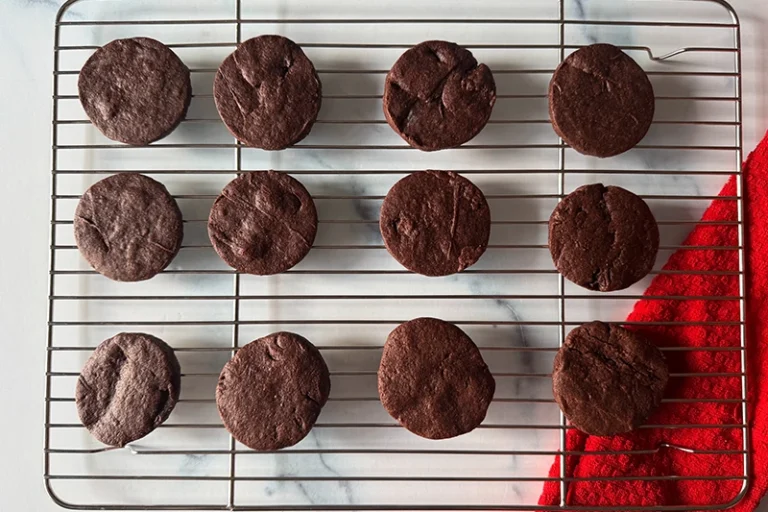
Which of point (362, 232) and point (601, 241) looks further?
point (362, 232)

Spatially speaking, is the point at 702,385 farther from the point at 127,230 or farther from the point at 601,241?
the point at 127,230

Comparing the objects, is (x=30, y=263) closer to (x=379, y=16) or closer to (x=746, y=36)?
(x=379, y=16)

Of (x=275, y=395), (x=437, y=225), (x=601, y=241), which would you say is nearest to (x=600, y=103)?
(x=601, y=241)

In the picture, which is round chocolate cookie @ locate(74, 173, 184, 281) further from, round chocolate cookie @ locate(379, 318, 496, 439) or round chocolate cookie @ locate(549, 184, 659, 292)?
round chocolate cookie @ locate(549, 184, 659, 292)

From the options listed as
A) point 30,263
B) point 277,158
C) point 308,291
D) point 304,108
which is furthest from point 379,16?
point 30,263

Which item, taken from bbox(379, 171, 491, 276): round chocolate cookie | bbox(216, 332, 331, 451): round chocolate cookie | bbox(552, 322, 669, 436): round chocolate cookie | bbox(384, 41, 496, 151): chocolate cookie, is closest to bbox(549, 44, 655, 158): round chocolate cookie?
bbox(384, 41, 496, 151): chocolate cookie

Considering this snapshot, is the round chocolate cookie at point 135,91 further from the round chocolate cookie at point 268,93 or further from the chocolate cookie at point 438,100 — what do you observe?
the chocolate cookie at point 438,100

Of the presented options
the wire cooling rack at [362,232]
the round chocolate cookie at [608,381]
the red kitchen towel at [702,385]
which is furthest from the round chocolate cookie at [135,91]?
the red kitchen towel at [702,385]
